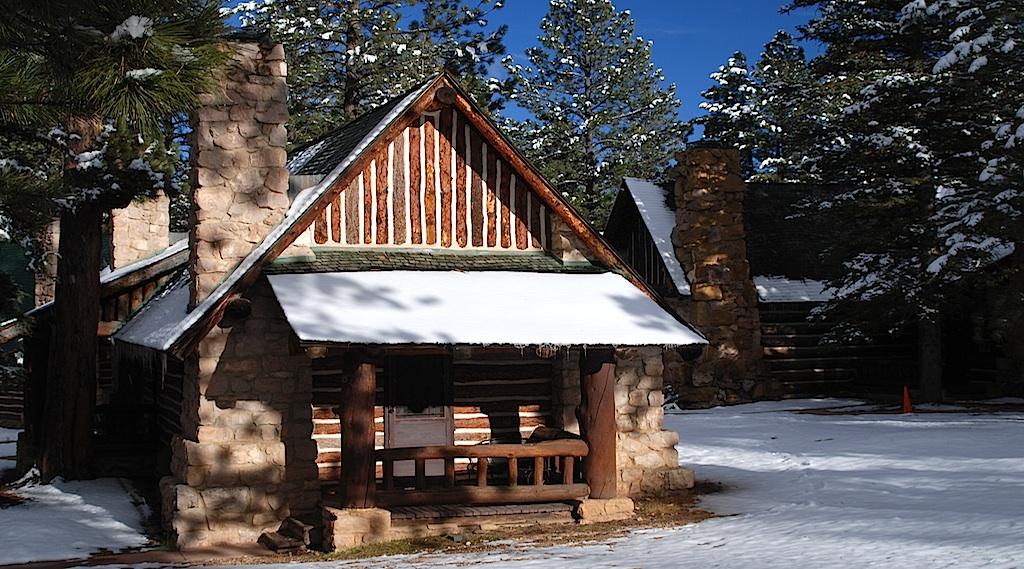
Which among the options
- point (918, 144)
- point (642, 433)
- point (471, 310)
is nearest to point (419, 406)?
point (471, 310)

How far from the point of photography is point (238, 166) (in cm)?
1276

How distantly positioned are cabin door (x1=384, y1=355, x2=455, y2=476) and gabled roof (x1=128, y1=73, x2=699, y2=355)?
2.19 m

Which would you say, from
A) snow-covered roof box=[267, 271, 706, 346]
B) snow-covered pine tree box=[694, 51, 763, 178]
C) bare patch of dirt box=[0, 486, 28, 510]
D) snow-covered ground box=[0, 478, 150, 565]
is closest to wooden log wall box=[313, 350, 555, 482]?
snow-covered roof box=[267, 271, 706, 346]

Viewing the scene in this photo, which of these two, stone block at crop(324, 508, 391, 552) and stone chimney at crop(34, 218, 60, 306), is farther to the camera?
stone chimney at crop(34, 218, 60, 306)

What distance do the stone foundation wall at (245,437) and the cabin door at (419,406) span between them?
1196 mm

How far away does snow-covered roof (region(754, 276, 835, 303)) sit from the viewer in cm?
2672

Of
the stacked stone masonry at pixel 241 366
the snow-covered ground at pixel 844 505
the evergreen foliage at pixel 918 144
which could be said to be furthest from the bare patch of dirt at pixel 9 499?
the evergreen foliage at pixel 918 144

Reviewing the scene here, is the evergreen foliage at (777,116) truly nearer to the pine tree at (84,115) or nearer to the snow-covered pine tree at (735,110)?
the snow-covered pine tree at (735,110)

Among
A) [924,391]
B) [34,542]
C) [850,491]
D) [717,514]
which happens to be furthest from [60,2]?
[924,391]

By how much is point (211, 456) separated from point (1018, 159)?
15.2 metres

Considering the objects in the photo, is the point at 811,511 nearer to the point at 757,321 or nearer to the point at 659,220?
the point at 757,321

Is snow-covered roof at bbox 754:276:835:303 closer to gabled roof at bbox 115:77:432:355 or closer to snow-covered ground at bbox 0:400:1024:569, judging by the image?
snow-covered ground at bbox 0:400:1024:569

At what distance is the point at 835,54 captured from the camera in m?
25.6

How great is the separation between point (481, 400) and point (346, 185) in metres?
3.37
